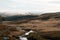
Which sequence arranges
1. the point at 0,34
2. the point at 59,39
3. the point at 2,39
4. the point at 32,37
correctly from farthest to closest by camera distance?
1. the point at 32,37
2. the point at 59,39
3. the point at 0,34
4. the point at 2,39

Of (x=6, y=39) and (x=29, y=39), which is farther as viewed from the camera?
(x=29, y=39)

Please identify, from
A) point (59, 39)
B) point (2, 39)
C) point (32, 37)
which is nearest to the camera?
point (2, 39)

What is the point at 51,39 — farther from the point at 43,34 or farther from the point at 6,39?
the point at 6,39

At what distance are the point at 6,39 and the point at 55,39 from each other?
12413 mm

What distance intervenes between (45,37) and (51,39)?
157 centimetres

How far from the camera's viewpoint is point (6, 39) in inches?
1758

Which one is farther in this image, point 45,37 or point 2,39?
point 45,37

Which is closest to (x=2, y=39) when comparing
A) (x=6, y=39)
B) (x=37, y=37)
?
(x=6, y=39)

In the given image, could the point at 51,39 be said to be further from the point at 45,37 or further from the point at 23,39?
the point at 23,39

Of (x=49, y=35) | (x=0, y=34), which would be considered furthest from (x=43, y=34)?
(x=0, y=34)

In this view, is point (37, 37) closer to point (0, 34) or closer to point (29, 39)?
point (29, 39)

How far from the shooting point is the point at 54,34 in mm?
52406

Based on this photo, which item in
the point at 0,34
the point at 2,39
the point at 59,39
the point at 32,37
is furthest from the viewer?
the point at 32,37

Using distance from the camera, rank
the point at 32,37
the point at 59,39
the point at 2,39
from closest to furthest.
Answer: the point at 2,39 → the point at 59,39 → the point at 32,37
